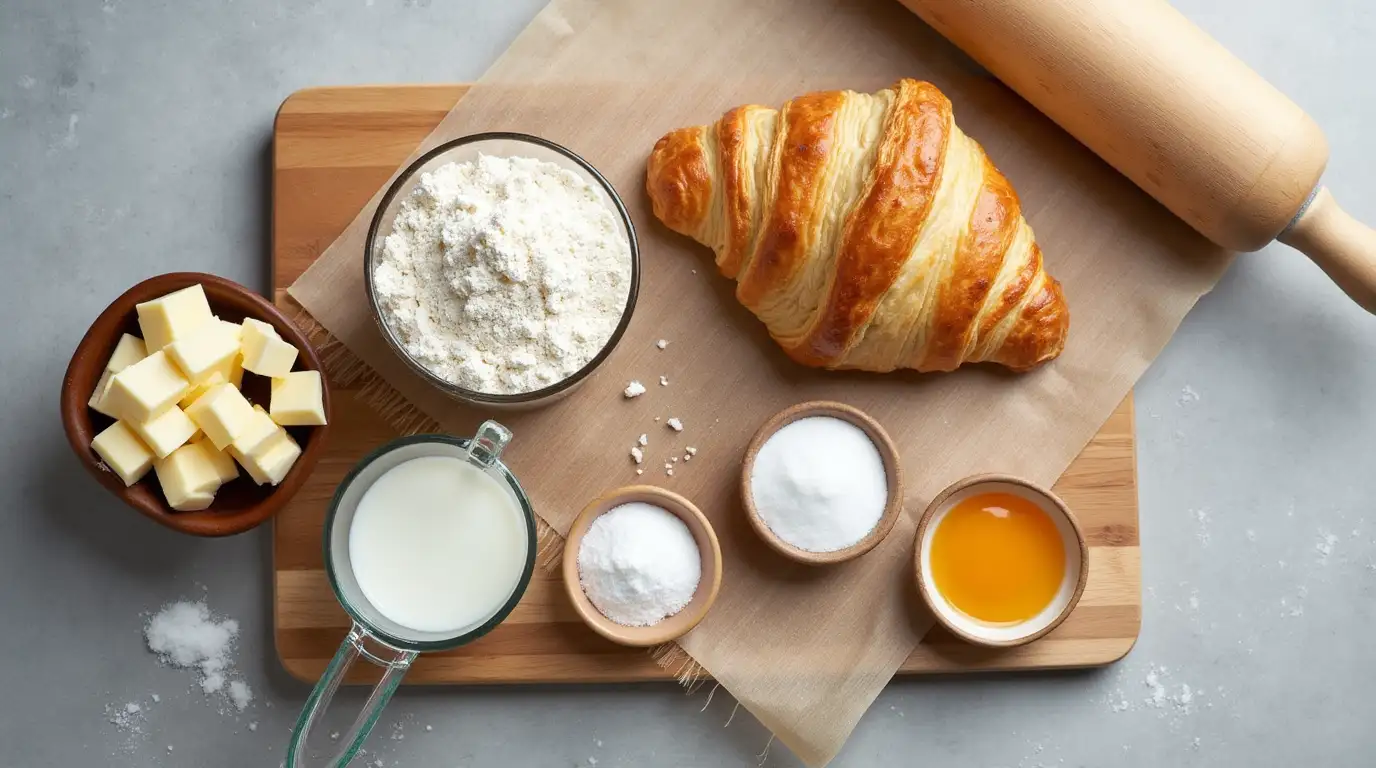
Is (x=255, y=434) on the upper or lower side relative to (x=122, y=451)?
upper

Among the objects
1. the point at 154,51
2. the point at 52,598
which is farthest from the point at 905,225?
the point at 52,598

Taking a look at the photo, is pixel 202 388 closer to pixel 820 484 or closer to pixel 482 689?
pixel 482 689

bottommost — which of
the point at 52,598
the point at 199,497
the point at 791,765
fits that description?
the point at 52,598

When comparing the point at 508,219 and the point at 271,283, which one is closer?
the point at 508,219

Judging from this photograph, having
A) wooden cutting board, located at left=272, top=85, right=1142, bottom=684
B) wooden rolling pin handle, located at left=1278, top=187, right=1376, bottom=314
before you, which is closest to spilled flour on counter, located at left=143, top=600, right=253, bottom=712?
wooden cutting board, located at left=272, top=85, right=1142, bottom=684

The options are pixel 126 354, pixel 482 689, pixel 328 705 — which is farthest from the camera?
pixel 482 689

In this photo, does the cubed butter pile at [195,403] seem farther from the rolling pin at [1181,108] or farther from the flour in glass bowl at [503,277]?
the rolling pin at [1181,108]

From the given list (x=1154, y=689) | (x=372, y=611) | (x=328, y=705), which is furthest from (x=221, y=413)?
(x=1154, y=689)

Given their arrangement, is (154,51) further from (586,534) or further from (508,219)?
(586,534)
